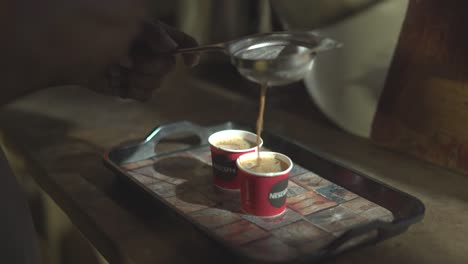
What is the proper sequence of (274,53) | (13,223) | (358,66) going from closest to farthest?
1. (13,223)
2. (274,53)
3. (358,66)

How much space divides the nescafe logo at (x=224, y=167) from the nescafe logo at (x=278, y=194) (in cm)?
10

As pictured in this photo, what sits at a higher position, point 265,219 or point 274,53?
point 274,53

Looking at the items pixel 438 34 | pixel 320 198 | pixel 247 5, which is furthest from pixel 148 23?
pixel 247 5

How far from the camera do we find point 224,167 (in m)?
0.81

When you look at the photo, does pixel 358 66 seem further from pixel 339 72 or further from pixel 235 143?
pixel 235 143

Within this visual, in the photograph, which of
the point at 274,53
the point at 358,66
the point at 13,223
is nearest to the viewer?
the point at 13,223

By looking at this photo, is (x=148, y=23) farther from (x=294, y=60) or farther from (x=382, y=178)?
(x=382, y=178)

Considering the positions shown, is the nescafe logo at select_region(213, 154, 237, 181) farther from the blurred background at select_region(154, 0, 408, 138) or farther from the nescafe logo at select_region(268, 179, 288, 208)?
the blurred background at select_region(154, 0, 408, 138)

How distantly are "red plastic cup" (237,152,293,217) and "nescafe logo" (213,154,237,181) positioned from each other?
0.19 feet

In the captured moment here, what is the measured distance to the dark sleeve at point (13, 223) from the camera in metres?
0.68

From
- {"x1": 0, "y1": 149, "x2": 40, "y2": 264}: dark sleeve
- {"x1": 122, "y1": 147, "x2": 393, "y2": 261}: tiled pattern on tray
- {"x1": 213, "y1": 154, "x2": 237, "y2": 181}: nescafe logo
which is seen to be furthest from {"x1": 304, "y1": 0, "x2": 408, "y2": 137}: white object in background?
{"x1": 0, "y1": 149, "x2": 40, "y2": 264}: dark sleeve

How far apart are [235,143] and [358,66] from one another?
1.06 feet

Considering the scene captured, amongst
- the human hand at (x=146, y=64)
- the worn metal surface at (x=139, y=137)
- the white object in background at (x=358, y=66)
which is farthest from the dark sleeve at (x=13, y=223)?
the white object in background at (x=358, y=66)

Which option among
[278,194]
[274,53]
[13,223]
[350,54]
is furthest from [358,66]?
[13,223]
